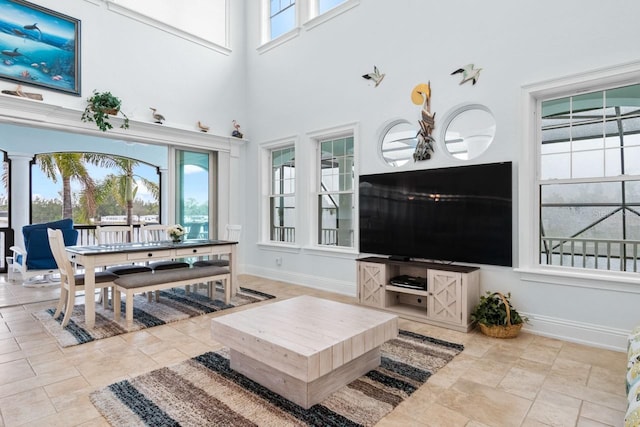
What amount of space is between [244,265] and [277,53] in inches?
146

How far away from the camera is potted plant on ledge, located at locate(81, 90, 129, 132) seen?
15.1ft

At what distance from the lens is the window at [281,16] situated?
5793 mm

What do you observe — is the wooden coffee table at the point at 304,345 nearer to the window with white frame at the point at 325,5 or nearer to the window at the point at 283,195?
the window at the point at 283,195

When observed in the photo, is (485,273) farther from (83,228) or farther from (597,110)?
(83,228)

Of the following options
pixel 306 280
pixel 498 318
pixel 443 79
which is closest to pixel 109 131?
pixel 306 280

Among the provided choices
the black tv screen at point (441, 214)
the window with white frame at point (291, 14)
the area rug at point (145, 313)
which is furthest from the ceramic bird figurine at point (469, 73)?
the area rug at point (145, 313)

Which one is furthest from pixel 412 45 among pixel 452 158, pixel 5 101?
pixel 5 101

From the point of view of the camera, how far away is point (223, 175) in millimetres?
6176

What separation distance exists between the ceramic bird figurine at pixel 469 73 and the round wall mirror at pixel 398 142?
738 mm

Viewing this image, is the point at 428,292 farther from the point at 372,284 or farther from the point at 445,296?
the point at 372,284

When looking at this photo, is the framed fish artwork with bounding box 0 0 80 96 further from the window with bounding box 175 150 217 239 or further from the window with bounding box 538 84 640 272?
the window with bounding box 538 84 640 272

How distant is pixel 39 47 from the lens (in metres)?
4.36

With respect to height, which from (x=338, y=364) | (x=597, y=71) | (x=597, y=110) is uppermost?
(x=597, y=71)

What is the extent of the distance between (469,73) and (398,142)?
43.1 inches
